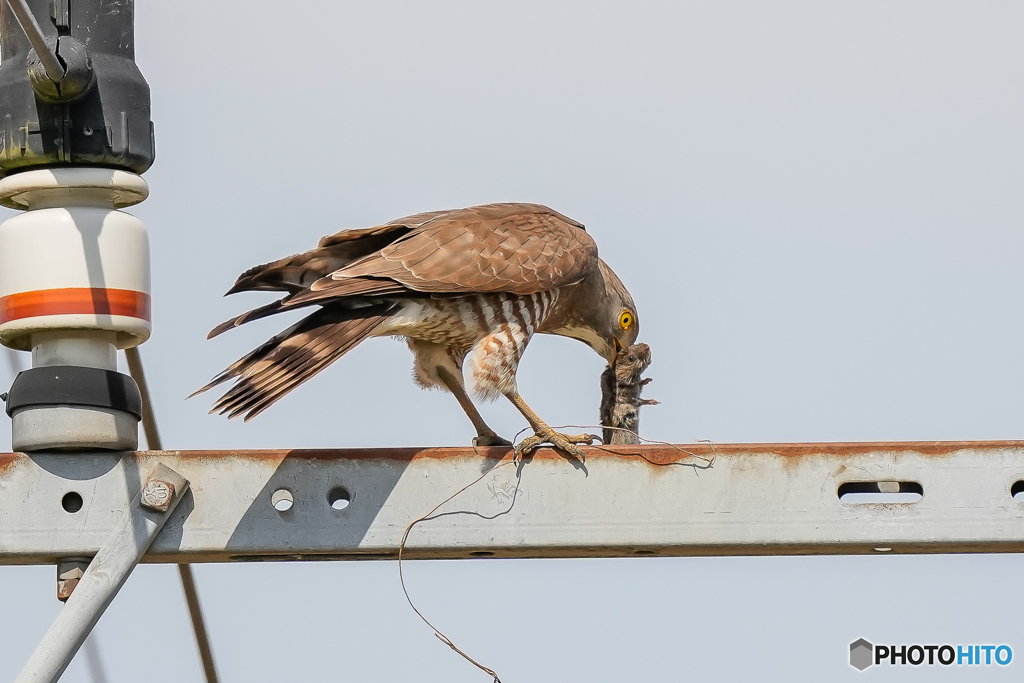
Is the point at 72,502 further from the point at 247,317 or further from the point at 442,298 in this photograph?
the point at 442,298

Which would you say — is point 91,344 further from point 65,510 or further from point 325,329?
point 325,329

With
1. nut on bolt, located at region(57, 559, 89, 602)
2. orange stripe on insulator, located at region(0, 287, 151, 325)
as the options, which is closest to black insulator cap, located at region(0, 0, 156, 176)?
orange stripe on insulator, located at region(0, 287, 151, 325)

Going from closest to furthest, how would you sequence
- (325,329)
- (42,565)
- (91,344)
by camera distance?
(42,565) → (91,344) → (325,329)

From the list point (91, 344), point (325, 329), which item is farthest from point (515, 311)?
point (91, 344)

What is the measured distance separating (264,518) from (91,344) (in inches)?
22.2

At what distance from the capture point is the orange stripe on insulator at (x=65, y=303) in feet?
9.14

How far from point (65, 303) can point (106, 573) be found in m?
0.60

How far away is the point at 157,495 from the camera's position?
8.66 ft

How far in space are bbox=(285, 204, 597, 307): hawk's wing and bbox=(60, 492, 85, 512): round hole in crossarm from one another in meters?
0.80

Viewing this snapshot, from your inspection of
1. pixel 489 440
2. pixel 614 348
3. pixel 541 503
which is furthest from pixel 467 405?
→ pixel 541 503

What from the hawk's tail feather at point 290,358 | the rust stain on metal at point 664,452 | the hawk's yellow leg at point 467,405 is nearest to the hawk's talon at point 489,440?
the hawk's yellow leg at point 467,405

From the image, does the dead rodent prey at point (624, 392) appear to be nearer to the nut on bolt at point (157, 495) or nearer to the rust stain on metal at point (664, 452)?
the rust stain on metal at point (664, 452)

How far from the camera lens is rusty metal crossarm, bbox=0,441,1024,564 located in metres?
2.64

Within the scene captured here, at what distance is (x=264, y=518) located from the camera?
2721 mm
